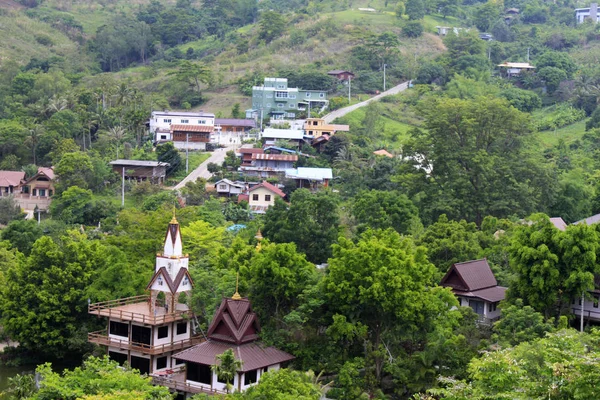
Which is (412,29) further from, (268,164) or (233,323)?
(233,323)

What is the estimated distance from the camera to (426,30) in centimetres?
10469

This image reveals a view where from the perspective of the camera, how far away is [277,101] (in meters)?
83.5

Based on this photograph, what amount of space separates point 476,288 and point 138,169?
1374 inches

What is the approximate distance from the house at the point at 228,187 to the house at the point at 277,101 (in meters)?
17.8

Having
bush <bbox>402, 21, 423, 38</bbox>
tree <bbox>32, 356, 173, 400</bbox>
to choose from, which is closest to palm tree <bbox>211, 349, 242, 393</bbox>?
tree <bbox>32, 356, 173, 400</bbox>

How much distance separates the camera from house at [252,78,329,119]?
272 feet

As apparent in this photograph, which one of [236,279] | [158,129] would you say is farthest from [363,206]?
[158,129]

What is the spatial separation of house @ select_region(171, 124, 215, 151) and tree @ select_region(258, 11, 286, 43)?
28507mm

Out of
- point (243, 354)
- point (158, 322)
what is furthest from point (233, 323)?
point (158, 322)

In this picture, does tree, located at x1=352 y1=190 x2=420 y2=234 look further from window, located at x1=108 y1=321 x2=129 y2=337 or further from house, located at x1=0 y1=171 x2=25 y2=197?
house, located at x1=0 y1=171 x2=25 y2=197

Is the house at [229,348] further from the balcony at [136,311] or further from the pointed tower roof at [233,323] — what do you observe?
the balcony at [136,311]

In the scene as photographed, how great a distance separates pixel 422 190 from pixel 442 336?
73.6 feet

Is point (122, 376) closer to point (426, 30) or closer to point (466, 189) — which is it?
point (466, 189)

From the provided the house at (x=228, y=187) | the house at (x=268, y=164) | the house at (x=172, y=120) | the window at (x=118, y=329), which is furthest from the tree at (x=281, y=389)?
the house at (x=172, y=120)
